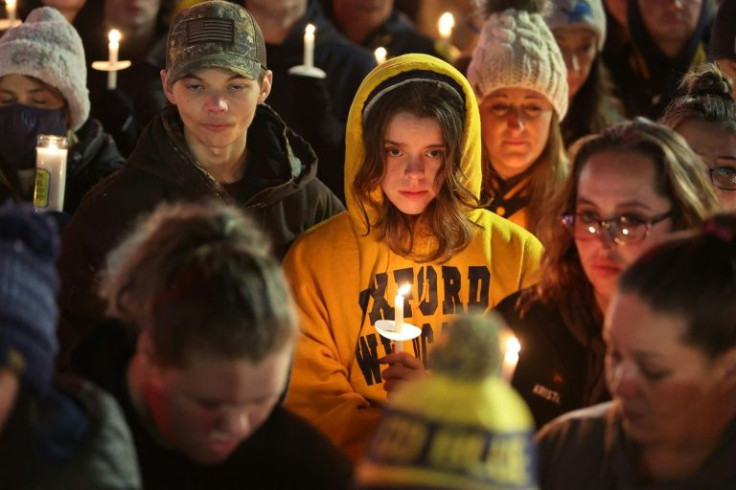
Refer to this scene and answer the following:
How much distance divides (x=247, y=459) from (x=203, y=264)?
0.51 meters

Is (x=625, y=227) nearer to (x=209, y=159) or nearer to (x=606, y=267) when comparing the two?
(x=606, y=267)

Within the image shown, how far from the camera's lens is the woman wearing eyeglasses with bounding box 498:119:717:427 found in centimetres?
389

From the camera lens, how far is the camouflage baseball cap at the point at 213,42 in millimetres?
5281

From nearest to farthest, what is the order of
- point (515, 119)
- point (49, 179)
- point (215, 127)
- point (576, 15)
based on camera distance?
point (215, 127) → point (49, 179) → point (515, 119) → point (576, 15)

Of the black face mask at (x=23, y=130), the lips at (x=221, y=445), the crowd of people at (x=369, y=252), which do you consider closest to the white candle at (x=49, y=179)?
the crowd of people at (x=369, y=252)

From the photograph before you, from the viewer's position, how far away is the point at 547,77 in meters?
6.29

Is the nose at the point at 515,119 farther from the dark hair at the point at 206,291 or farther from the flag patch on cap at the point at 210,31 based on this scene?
the dark hair at the point at 206,291

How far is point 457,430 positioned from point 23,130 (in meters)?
4.19

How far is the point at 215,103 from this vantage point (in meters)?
5.22

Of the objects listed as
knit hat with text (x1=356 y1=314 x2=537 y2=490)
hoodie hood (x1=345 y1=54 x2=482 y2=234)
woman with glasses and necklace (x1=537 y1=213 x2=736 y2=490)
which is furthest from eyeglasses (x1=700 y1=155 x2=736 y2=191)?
knit hat with text (x1=356 y1=314 x2=537 y2=490)

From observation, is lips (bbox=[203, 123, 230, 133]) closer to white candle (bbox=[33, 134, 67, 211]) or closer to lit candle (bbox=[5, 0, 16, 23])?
white candle (bbox=[33, 134, 67, 211])

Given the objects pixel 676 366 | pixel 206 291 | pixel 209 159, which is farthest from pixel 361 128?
pixel 676 366

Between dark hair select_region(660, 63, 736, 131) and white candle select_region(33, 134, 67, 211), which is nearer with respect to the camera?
dark hair select_region(660, 63, 736, 131)

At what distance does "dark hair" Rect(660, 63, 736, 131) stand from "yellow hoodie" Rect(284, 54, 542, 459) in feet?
2.37
